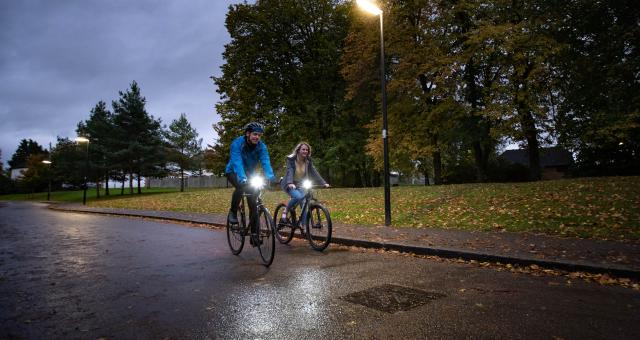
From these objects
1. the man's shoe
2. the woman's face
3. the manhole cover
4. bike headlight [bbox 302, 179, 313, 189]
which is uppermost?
the woman's face

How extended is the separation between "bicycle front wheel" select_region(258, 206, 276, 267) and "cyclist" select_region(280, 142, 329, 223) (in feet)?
3.97

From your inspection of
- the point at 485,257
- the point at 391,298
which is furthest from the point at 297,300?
the point at 485,257

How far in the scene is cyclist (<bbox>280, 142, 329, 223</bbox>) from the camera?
7.65 metres

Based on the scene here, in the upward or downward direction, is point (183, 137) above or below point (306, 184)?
above

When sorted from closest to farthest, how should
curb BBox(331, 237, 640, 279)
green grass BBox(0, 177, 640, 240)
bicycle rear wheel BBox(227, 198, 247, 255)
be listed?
curb BBox(331, 237, 640, 279)
bicycle rear wheel BBox(227, 198, 247, 255)
green grass BBox(0, 177, 640, 240)

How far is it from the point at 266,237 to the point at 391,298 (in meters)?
2.64

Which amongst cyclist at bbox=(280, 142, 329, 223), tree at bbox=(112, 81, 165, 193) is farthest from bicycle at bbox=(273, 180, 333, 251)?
tree at bbox=(112, 81, 165, 193)

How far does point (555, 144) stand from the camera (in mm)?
21312

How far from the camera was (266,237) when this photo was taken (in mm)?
6375

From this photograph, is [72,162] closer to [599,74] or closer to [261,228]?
[261,228]

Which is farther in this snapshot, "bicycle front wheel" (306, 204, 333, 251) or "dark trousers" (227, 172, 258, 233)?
"bicycle front wheel" (306, 204, 333, 251)

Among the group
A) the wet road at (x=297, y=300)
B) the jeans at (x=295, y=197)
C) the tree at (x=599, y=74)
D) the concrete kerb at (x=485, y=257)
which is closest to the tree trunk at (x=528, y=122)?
the tree at (x=599, y=74)

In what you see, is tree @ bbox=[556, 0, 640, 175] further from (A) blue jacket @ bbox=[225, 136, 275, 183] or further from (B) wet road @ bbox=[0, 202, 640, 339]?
(A) blue jacket @ bbox=[225, 136, 275, 183]

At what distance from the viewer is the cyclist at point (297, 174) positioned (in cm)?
765
